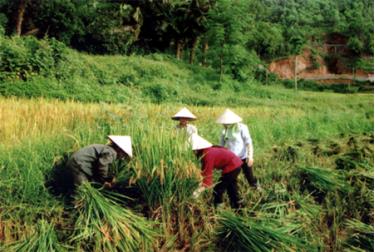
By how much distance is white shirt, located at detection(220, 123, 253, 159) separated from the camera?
157 inches

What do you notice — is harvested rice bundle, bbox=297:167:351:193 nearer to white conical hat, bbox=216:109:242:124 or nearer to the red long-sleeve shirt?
white conical hat, bbox=216:109:242:124

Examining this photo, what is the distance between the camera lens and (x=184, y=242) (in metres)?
3.35

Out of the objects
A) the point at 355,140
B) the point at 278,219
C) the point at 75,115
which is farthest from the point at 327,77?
the point at 278,219

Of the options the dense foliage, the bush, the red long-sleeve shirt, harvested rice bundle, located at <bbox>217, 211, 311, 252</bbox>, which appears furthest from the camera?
the dense foliage

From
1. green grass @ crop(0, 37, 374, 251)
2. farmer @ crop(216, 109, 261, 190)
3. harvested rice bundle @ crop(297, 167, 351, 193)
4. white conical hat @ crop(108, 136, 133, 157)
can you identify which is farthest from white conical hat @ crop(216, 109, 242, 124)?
white conical hat @ crop(108, 136, 133, 157)

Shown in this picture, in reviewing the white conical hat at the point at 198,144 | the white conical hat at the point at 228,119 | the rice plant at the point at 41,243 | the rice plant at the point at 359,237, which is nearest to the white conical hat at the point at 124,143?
the white conical hat at the point at 198,144

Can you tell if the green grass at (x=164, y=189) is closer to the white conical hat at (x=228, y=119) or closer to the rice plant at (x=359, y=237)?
the rice plant at (x=359, y=237)

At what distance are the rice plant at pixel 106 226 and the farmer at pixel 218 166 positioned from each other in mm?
471

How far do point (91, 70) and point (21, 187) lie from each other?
13.6 ft

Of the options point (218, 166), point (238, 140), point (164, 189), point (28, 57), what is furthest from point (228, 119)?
point (28, 57)

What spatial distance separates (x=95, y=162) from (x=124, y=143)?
8.9 inches

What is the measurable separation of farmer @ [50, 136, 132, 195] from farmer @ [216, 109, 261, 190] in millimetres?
929

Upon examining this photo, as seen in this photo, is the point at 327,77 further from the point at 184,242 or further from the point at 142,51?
the point at 184,242

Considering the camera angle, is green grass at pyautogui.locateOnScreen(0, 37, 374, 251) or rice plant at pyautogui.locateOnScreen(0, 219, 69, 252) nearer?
rice plant at pyautogui.locateOnScreen(0, 219, 69, 252)
